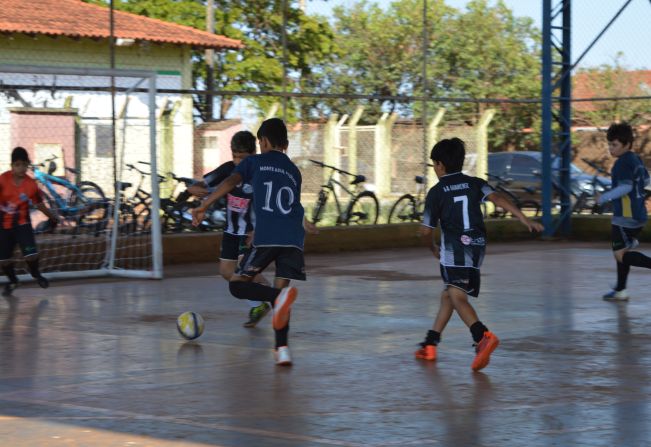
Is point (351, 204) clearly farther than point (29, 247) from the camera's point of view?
Yes

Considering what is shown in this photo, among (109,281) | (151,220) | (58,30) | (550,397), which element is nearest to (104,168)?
(151,220)

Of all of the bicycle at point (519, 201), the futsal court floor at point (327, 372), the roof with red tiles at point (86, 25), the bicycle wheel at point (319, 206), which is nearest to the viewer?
the futsal court floor at point (327, 372)

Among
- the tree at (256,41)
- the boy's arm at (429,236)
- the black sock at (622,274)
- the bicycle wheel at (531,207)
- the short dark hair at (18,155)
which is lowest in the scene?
the black sock at (622,274)

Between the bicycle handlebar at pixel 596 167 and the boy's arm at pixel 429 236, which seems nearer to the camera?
the boy's arm at pixel 429 236

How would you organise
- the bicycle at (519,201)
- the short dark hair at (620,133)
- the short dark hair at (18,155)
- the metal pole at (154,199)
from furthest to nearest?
the bicycle at (519,201) → the metal pole at (154,199) → the short dark hair at (18,155) → the short dark hair at (620,133)

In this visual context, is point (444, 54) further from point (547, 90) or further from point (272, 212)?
point (272, 212)

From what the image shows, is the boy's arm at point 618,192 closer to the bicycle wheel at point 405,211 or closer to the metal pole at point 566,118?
the metal pole at point 566,118

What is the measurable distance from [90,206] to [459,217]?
28.9 ft

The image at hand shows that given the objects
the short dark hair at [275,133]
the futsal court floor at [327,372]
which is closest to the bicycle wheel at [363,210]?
the futsal court floor at [327,372]

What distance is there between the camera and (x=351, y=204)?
19609mm

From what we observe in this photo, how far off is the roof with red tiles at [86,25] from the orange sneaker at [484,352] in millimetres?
22624

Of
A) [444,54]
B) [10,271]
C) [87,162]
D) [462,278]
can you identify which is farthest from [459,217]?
[444,54]

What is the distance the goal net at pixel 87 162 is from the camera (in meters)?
14.4

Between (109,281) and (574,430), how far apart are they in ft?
28.7
